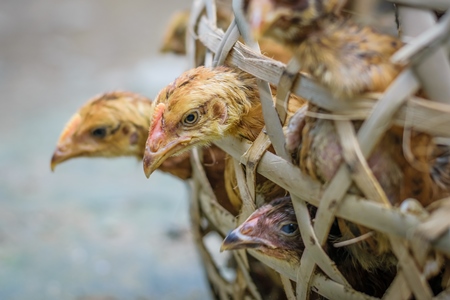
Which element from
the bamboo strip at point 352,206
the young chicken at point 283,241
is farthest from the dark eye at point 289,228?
the bamboo strip at point 352,206

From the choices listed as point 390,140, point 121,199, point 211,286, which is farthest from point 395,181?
point 121,199

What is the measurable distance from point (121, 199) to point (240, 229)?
1307mm

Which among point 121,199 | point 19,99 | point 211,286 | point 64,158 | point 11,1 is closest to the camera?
point 211,286

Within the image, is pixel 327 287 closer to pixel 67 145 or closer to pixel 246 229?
pixel 246 229

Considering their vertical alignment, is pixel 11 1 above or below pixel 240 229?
below

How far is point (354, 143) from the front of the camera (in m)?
0.74

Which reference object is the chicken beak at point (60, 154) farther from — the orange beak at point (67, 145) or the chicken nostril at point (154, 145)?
the chicken nostril at point (154, 145)

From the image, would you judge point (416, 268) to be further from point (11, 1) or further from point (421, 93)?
point (11, 1)

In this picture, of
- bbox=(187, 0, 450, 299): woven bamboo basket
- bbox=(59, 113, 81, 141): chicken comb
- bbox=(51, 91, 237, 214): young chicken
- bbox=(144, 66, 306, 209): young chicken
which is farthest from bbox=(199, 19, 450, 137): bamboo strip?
bbox=(59, 113, 81, 141): chicken comb

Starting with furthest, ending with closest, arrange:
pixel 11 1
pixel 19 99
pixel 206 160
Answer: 1. pixel 11 1
2. pixel 19 99
3. pixel 206 160

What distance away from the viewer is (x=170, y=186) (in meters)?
2.34

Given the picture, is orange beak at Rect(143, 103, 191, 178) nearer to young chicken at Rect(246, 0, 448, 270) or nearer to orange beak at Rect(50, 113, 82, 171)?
young chicken at Rect(246, 0, 448, 270)

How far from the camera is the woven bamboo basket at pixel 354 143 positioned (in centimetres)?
70

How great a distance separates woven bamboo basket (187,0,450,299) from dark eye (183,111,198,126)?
7 cm
